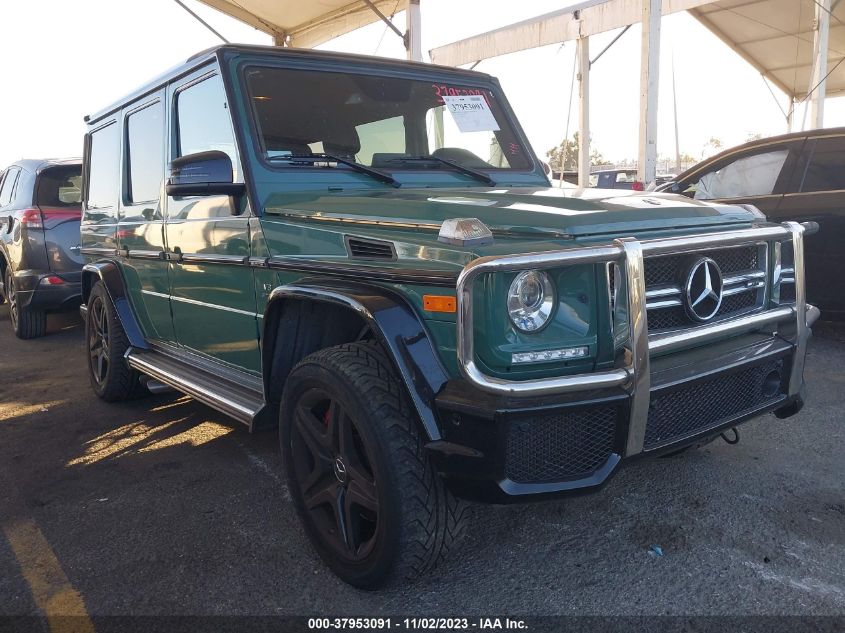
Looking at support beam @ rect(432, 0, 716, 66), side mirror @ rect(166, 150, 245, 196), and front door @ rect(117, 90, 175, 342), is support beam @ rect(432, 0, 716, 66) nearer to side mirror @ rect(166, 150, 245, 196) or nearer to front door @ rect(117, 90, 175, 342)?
front door @ rect(117, 90, 175, 342)

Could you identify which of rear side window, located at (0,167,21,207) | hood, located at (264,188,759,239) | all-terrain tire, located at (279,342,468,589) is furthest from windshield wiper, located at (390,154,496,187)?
rear side window, located at (0,167,21,207)

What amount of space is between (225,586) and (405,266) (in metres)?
1.33

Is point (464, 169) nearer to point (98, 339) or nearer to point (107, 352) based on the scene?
point (107, 352)

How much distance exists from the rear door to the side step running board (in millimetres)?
4537

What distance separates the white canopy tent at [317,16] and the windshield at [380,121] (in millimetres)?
6526

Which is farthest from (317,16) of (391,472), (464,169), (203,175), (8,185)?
(391,472)

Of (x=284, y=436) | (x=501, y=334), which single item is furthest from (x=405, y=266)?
(x=284, y=436)

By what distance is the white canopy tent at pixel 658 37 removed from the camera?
29.5 feet

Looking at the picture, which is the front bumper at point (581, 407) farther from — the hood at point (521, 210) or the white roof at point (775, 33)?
the white roof at point (775, 33)

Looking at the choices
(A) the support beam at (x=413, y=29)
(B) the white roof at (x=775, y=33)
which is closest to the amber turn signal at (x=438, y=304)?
(A) the support beam at (x=413, y=29)

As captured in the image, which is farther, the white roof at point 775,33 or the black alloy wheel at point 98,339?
the white roof at point 775,33

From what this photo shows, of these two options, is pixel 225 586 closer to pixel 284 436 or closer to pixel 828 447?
pixel 284 436

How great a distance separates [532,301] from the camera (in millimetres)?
2105

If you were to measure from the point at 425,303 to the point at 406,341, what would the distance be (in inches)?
5.5
